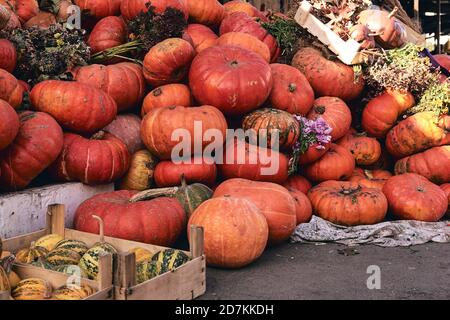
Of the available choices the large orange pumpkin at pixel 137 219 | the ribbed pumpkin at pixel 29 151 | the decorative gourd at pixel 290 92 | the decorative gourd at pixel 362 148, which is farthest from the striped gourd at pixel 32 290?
the decorative gourd at pixel 362 148

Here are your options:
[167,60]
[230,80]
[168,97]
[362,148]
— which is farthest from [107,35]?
[362,148]

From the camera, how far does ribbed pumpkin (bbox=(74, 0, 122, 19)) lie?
5.70m

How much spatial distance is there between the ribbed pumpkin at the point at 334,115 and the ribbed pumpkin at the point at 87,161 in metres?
2.16

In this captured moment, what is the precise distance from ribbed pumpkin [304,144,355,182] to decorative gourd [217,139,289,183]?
64 centimetres

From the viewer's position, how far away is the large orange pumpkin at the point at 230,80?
465cm

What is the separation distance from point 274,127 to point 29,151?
2058 millimetres

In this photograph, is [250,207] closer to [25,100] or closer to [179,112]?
[179,112]

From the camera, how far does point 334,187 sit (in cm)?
485

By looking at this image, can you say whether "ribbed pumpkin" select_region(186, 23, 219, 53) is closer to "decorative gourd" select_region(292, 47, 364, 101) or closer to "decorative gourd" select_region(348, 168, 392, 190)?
"decorative gourd" select_region(292, 47, 364, 101)

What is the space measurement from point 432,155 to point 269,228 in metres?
2.33

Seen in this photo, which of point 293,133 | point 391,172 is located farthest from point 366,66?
point 293,133

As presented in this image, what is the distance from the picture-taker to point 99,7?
5734 mm

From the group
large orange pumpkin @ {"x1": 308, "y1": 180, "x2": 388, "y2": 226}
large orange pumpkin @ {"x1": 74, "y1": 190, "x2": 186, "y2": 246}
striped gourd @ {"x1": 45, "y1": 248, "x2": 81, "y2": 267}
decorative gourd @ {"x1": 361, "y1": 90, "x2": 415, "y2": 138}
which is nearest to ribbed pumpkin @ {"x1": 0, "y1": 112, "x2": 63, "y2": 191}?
large orange pumpkin @ {"x1": 74, "y1": 190, "x2": 186, "y2": 246}

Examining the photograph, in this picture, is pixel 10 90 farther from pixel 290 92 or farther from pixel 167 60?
pixel 290 92
